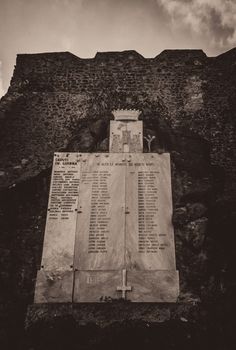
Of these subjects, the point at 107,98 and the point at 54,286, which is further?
the point at 107,98

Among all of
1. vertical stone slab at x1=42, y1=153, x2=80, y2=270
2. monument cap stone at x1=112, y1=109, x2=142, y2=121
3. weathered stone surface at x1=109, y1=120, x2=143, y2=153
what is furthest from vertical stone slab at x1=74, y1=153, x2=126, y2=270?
monument cap stone at x1=112, y1=109, x2=142, y2=121

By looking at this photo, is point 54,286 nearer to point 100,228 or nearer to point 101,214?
point 100,228

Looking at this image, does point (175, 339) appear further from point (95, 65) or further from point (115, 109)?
point (95, 65)

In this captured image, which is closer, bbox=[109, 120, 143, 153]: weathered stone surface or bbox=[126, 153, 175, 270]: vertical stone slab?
bbox=[126, 153, 175, 270]: vertical stone slab

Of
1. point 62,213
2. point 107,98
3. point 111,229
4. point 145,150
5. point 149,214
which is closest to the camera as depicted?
point 111,229

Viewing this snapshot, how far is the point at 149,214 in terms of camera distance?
22.6 feet

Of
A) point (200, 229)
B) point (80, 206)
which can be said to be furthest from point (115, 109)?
point (200, 229)

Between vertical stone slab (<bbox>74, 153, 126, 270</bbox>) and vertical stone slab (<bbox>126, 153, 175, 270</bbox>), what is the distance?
0.57 ft

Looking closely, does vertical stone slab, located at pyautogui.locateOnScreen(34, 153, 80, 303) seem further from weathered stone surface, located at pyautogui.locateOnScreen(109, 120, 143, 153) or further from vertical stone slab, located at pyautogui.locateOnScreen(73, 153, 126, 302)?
weathered stone surface, located at pyautogui.locateOnScreen(109, 120, 143, 153)

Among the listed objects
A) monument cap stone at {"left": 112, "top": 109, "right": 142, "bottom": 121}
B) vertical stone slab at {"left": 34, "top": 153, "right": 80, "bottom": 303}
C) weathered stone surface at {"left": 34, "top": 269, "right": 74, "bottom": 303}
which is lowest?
weathered stone surface at {"left": 34, "top": 269, "right": 74, "bottom": 303}

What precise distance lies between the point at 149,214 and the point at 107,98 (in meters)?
3.39

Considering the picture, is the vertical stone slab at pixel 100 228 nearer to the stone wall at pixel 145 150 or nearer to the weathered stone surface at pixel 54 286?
the weathered stone surface at pixel 54 286

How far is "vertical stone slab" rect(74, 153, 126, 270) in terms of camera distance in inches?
257

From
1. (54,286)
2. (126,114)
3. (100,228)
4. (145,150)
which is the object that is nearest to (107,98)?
(126,114)
